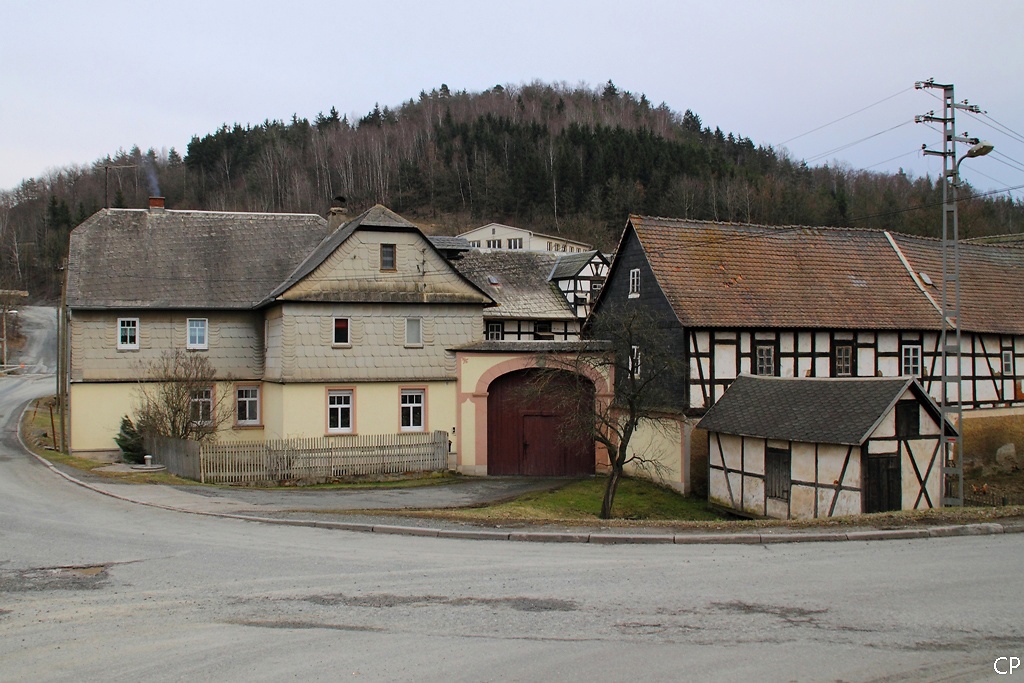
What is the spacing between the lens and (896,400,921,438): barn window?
22703mm

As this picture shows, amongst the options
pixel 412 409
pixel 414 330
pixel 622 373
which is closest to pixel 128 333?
pixel 414 330

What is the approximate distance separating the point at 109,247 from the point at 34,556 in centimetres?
2134

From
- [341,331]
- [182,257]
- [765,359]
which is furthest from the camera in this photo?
[182,257]

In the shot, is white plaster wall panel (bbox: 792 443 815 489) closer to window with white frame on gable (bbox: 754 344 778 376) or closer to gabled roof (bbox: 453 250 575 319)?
window with white frame on gable (bbox: 754 344 778 376)

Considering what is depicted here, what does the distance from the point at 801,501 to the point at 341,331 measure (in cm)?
1582

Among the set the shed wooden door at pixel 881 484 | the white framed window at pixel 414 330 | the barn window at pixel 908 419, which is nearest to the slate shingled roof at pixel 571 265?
the white framed window at pixel 414 330

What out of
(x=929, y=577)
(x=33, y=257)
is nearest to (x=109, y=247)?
(x=929, y=577)

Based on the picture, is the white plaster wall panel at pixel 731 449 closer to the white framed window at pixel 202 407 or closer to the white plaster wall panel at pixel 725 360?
the white plaster wall panel at pixel 725 360

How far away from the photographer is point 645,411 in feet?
91.2

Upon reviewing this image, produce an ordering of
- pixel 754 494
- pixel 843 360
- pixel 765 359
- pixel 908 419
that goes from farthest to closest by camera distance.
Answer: pixel 843 360 < pixel 765 359 < pixel 754 494 < pixel 908 419

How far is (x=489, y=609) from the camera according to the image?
34.1 feet

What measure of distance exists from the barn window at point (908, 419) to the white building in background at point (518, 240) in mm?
63224

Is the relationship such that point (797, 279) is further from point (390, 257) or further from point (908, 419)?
point (390, 257)

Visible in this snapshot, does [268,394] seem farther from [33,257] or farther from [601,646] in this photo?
[33,257]
